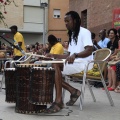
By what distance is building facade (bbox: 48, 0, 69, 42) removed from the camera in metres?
36.8

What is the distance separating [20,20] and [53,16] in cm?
412

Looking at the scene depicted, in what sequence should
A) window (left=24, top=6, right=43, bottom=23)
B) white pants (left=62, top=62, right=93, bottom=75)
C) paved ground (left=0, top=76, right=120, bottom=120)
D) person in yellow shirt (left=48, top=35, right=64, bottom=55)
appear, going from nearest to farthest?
paved ground (left=0, top=76, right=120, bottom=120) → white pants (left=62, top=62, right=93, bottom=75) → person in yellow shirt (left=48, top=35, right=64, bottom=55) → window (left=24, top=6, right=43, bottom=23)

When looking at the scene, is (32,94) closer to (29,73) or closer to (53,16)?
(29,73)

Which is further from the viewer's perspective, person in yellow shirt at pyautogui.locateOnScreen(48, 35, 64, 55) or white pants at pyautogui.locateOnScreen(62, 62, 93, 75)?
person in yellow shirt at pyautogui.locateOnScreen(48, 35, 64, 55)

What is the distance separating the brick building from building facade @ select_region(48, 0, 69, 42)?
1605cm

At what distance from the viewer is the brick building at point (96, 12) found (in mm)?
15711

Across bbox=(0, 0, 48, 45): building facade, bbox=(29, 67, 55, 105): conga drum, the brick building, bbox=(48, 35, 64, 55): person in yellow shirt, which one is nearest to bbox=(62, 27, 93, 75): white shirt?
bbox=(29, 67, 55, 105): conga drum

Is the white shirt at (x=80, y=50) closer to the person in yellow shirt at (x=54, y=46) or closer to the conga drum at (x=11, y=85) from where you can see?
the conga drum at (x=11, y=85)

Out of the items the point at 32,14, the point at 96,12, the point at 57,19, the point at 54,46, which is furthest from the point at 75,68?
the point at 57,19

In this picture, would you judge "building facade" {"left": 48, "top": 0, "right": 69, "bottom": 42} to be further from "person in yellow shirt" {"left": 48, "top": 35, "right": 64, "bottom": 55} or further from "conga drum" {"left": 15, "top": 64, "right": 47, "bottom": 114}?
"conga drum" {"left": 15, "top": 64, "right": 47, "bottom": 114}

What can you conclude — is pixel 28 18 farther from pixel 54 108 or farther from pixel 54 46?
pixel 54 108

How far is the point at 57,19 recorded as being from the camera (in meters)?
37.4

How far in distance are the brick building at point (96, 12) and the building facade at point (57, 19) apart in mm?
16046

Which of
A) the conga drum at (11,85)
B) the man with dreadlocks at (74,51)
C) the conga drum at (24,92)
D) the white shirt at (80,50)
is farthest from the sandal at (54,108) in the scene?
the conga drum at (11,85)
